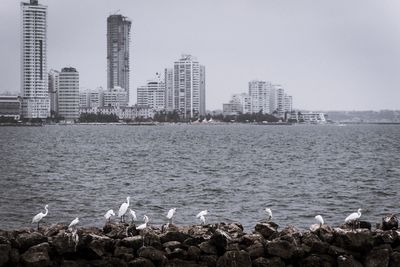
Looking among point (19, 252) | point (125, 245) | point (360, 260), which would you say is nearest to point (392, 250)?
point (360, 260)

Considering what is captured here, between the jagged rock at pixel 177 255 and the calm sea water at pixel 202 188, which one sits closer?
the jagged rock at pixel 177 255

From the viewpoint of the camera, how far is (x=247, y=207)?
32.5 meters

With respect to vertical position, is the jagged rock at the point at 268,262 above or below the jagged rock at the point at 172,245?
below

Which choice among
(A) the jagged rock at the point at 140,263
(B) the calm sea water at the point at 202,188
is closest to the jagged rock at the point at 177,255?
(A) the jagged rock at the point at 140,263

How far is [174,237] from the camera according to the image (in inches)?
686

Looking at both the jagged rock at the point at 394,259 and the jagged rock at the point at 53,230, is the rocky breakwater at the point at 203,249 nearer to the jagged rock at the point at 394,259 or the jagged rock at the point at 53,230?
the jagged rock at the point at 394,259

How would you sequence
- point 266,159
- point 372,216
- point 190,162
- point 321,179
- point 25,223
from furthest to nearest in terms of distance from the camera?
point 266,159 → point 190,162 → point 321,179 → point 372,216 → point 25,223

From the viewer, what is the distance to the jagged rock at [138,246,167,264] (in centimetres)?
1658

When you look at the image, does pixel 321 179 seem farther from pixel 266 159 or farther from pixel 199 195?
pixel 266 159

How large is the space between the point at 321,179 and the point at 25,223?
1002 inches

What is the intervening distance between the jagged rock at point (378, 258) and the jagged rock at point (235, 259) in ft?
9.88

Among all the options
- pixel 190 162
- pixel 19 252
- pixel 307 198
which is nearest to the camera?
pixel 19 252

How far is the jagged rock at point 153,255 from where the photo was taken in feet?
54.4

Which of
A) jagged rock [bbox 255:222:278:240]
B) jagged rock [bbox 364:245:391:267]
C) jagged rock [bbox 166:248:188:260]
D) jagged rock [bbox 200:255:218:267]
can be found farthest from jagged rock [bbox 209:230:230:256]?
jagged rock [bbox 364:245:391:267]
